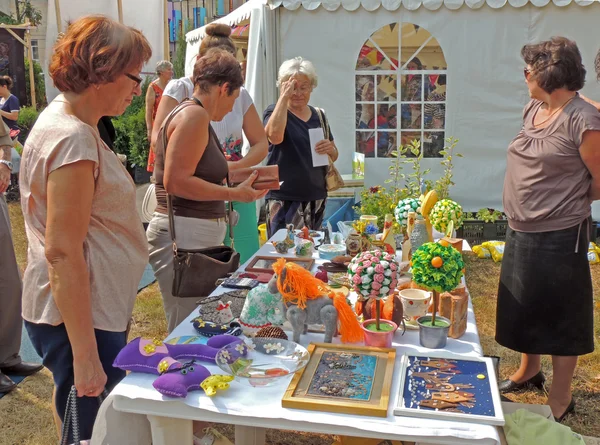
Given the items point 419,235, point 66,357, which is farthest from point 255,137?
point 66,357

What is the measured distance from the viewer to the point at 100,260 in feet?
5.32

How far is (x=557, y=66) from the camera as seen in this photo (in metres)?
2.46

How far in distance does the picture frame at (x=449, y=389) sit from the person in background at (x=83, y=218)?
2.63 feet

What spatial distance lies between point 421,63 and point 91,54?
17.1 feet

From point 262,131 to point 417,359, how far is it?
181 centimetres

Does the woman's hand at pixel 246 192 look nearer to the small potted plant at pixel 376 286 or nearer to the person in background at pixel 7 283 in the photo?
the small potted plant at pixel 376 286

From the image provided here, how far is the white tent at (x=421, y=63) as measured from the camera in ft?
19.2

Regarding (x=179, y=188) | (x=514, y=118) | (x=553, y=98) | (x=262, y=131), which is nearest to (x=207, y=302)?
(x=179, y=188)

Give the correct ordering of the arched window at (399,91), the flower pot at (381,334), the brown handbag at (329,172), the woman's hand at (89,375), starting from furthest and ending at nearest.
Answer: the arched window at (399,91)
the brown handbag at (329,172)
the flower pot at (381,334)
the woman's hand at (89,375)

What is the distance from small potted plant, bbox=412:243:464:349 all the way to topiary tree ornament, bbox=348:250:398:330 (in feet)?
0.29

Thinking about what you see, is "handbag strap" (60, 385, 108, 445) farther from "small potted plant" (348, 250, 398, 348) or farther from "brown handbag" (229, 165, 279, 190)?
"brown handbag" (229, 165, 279, 190)

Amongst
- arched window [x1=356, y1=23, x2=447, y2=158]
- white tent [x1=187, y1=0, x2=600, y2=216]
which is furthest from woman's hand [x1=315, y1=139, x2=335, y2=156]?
arched window [x1=356, y1=23, x2=447, y2=158]

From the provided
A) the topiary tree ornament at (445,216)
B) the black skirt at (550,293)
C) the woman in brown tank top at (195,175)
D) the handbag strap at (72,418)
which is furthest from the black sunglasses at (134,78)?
the black skirt at (550,293)

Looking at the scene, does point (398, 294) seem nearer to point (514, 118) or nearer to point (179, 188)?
point (179, 188)
